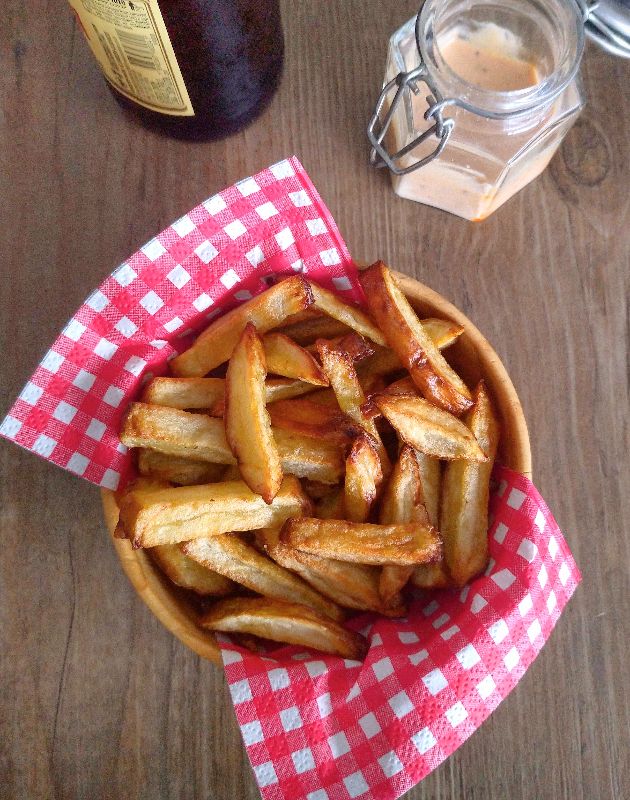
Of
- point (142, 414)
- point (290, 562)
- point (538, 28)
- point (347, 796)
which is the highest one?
point (538, 28)

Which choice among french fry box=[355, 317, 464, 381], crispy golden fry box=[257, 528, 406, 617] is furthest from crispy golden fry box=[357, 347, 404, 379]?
crispy golden fry box=[257, 528, 406, 617]

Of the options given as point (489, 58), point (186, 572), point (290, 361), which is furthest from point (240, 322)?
point (489, 58)

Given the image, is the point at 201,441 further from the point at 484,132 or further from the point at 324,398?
the point at 484,132

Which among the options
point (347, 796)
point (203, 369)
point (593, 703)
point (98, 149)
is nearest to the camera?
point (347, 796)

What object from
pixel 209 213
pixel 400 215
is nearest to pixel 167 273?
pixel 209 213

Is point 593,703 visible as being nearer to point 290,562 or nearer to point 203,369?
point 290,562
